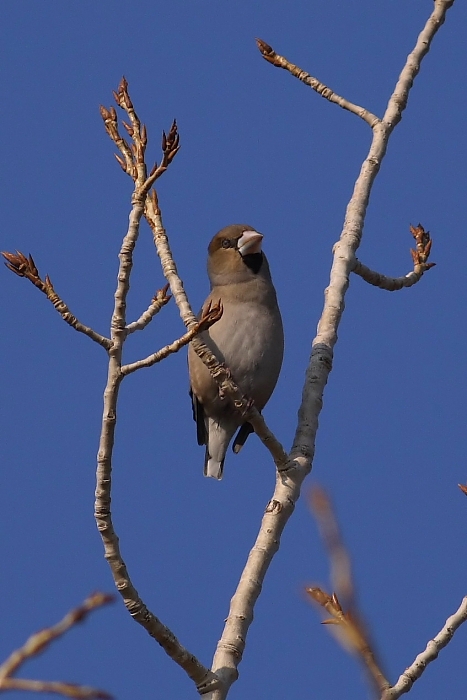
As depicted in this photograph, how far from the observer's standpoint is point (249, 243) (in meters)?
7.35

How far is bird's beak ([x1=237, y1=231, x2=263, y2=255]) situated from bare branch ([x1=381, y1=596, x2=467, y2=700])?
4.06 m

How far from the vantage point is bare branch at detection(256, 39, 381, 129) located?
636 centimetres

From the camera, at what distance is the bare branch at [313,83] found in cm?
636

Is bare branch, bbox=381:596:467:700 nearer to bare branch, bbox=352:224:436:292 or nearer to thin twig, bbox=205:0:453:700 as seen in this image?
thin twig, bbox=205:0:453:700

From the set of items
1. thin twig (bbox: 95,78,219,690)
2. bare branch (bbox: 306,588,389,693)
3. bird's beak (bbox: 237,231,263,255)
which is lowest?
bare branch (bbox: 306,588,389,693)

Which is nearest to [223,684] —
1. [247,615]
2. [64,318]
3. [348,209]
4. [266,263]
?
[247,615]

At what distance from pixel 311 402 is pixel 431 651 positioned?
2132mm

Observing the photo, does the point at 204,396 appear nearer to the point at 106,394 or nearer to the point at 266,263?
the point at 266,263

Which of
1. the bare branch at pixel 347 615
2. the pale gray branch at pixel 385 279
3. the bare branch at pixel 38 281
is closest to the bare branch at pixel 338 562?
the bare branch at pixel 347 615

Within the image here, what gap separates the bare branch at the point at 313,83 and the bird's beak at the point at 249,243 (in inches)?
49.8

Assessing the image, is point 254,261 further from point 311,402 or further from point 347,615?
point 347,615

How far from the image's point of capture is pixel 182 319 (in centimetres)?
433

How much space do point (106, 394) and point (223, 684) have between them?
1262 mm

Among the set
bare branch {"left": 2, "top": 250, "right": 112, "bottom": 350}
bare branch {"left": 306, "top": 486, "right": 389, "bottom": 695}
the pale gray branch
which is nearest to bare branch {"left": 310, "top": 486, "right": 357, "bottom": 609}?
bare branch {"left": 306, "top": 486, "right": 389, "bottom": 695}
